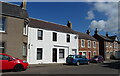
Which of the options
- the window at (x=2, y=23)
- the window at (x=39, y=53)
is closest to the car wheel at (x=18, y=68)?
the window at (x=2, y=23)

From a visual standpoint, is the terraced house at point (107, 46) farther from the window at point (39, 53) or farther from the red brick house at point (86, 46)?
the window at point (39, 53)

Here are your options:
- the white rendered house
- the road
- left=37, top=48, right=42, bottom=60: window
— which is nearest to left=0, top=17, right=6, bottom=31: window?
the white rendered house

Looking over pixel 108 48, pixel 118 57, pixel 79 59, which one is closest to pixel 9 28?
pixel 79 59

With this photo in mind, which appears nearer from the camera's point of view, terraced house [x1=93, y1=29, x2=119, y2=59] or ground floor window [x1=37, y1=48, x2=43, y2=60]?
ground floor window [x1=37, y1=48, x2=43, y2=60]

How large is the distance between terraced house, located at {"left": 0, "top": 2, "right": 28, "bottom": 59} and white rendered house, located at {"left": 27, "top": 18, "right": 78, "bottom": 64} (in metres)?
2.63

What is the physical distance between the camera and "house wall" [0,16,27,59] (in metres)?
16.4

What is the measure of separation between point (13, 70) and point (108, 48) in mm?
36738

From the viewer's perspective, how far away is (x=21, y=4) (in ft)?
69.7

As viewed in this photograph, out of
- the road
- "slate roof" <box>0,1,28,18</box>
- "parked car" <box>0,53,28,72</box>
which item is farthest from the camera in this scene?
"slate roof" <box>0,1,28,18</box>

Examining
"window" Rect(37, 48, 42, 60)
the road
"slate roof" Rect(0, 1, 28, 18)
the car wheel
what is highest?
"slate roof" Rect(0, 1, 28, 18)

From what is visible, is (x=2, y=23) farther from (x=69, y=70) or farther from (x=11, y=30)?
(x=69, y=70)

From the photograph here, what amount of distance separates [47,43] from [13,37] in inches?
296

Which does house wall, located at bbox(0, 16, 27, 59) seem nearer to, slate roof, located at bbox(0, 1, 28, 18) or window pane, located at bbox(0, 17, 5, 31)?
window pane, located at bbox(0, 17, 5, 31)

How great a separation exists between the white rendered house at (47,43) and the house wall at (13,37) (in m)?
3.09
